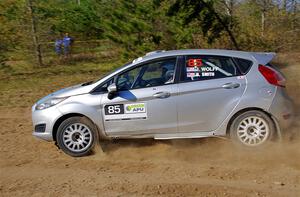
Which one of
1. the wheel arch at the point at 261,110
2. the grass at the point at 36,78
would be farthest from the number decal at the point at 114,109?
the grass at the point at 36,78

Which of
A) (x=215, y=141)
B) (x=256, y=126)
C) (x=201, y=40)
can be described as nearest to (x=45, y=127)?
(x=215, y=141)

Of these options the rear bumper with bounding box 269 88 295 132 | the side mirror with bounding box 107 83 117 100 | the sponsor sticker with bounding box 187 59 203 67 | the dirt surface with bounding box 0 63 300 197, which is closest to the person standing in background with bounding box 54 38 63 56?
the dirt surface with bounding box 0 63 300 197

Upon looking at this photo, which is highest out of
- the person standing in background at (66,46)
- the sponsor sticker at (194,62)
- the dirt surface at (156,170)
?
the person standing in background at (66,46)

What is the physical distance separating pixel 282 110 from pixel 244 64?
34.5 inches

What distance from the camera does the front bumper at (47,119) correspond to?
6.96m

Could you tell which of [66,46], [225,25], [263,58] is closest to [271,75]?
[263,58]

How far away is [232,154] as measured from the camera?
6523 millimetres

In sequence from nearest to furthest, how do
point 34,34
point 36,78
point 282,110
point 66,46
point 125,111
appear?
point 282,110
point 125,111
point 36,78
point 34,34
point 66,46

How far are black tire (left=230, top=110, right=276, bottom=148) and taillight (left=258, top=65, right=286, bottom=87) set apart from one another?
1.63 ft

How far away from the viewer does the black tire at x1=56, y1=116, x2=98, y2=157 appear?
22.7 feet

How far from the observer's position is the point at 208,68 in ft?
22.0

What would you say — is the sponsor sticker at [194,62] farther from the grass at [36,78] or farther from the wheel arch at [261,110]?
the grass at [36,78]

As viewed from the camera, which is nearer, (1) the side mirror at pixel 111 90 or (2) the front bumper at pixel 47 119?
(1) the side mirror at pixel 111 90

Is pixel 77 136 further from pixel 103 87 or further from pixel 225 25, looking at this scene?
pixel 225 25
